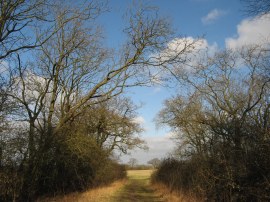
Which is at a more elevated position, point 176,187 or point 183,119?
point 183,119

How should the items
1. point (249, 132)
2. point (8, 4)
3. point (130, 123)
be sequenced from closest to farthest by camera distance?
point (8, 4), point (249, 132), point (130, 123)

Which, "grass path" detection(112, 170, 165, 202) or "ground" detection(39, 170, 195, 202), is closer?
"ground" detection(39, 170, 195, 202)

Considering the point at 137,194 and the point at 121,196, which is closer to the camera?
the point at 121,196

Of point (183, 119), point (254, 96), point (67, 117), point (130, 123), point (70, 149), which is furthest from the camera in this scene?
point (130, 123)

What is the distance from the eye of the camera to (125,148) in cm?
3191

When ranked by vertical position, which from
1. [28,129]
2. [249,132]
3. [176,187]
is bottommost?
[176,187]

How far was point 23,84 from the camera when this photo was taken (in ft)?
37.5

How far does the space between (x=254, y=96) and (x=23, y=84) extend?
53.1 feet

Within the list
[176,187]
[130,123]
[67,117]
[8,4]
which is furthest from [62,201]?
[130,123]

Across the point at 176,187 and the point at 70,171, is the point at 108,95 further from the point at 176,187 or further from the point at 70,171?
the point at 176,187

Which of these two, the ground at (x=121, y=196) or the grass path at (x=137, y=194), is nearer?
the ground at (x=121, y=196)

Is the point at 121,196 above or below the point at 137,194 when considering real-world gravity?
above

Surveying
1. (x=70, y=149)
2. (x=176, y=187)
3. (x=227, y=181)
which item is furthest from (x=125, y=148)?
(x=227, y=181)

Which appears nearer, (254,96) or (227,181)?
(227,181)
